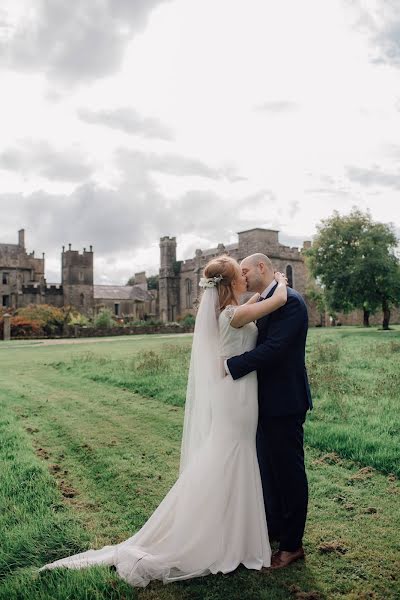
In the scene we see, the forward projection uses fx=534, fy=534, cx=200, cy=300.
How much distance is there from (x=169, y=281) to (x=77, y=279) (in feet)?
37.1

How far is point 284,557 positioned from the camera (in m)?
3.78

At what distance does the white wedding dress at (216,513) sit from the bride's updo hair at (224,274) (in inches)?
6.4

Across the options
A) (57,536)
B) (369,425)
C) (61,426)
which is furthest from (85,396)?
(57,536)

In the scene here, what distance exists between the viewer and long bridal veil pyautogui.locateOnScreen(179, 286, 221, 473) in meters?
4.05

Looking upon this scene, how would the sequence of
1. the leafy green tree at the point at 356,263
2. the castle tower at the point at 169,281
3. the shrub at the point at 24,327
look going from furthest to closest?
the castle tower at the point at 169,281 → the shrub at the point at 24,327 → the leafy green tree at the point at 356,263

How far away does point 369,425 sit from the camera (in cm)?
703

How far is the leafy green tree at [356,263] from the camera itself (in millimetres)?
32688

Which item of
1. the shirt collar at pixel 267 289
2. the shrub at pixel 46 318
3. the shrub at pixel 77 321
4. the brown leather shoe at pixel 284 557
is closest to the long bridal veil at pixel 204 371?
the shirt collar at pixel 267 289

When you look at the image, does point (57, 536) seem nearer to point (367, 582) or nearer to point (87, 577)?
point (87, 577)

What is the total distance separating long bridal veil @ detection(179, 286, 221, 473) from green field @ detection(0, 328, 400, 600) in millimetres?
952

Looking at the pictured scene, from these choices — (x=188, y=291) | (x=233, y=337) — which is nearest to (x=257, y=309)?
(x=233, y=337)

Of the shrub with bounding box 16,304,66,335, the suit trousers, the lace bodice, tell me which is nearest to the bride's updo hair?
the lace bodice

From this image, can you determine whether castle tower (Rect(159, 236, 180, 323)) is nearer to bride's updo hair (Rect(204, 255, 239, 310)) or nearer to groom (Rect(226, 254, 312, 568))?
bride's updo hair (Rect(204, 255, 239, 310))

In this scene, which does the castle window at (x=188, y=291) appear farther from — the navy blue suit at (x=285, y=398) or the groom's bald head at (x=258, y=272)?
the navy blue suit at (x=285, y=398)
